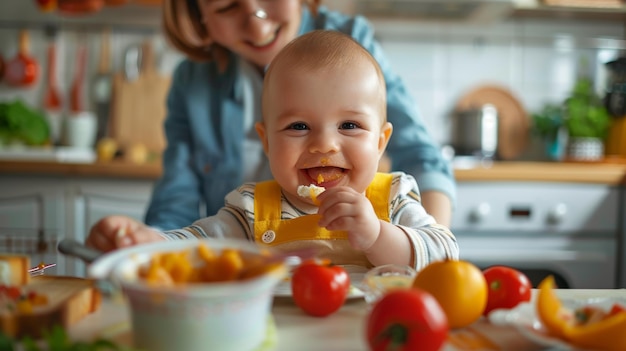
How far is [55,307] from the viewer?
0.58m

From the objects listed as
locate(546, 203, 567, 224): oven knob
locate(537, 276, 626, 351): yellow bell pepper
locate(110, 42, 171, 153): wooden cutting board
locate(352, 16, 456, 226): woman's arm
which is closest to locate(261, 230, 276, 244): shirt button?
locate(352, 16, 456, 226): woman's arm

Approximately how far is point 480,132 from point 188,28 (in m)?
1.71

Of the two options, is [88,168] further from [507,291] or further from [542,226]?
[507,291]

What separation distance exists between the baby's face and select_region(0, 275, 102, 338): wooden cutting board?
38 cm

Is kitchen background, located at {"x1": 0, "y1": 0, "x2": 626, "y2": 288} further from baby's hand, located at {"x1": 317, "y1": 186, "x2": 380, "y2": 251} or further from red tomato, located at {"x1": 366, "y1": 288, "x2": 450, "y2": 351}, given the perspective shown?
red tomato, located at {"x1": 366, "y1": 288, "x2": 450, "y2": 351}

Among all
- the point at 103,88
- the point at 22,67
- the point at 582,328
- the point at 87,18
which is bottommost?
the point at 582,328

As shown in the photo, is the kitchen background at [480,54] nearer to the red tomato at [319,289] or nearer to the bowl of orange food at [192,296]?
the red tomato at [319,289]

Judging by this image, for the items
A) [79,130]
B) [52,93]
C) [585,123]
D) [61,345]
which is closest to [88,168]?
[79,130]

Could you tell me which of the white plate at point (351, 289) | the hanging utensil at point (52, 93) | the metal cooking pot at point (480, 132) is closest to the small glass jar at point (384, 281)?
the white plate at point (351, 289)

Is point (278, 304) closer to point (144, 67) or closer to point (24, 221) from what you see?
point (24, 221)

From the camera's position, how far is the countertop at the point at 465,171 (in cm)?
224

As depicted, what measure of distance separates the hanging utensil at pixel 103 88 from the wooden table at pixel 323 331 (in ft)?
7.62

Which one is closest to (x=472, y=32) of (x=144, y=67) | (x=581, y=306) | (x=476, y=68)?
(x=476, y=68)

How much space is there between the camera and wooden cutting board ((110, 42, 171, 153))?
277 centimetres
